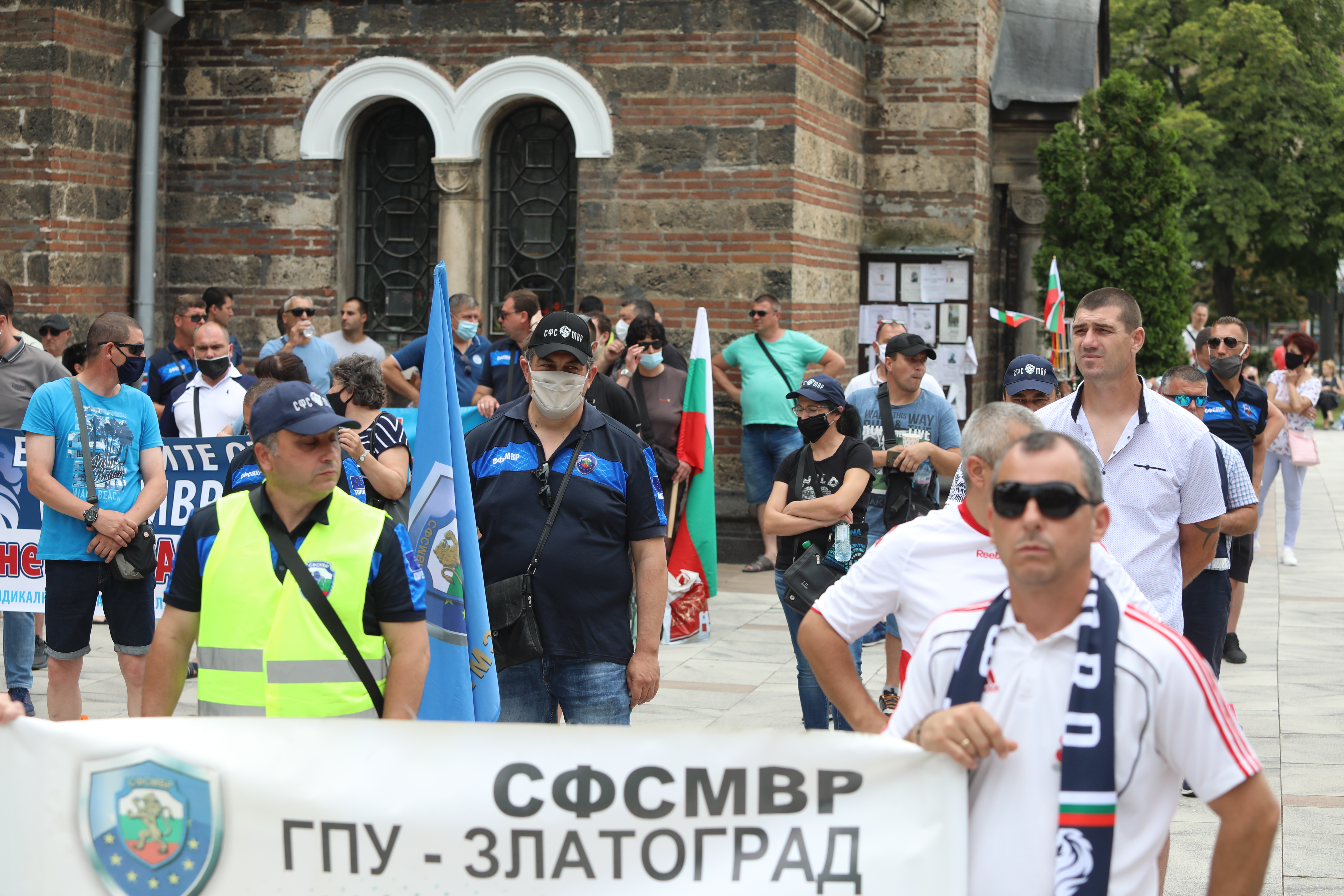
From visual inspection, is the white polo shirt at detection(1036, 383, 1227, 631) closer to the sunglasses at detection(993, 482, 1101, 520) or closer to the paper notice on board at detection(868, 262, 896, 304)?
the sunglasses at detection(993, 482, 1101, 520)

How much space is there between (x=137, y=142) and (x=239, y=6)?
1609mm

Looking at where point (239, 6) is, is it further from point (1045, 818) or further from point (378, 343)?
point (1045, 818)

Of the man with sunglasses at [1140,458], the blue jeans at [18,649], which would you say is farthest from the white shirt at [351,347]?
the man with sunglasses at [1140,458]

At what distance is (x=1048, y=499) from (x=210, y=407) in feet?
22.9

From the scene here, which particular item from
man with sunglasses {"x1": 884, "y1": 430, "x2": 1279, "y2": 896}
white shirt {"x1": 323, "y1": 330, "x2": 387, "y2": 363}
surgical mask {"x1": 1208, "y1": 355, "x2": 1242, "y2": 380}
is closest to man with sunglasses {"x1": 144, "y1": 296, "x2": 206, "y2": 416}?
white shirt {"x1": 323, "y1": 330, "x2": 387, "y2": 363}

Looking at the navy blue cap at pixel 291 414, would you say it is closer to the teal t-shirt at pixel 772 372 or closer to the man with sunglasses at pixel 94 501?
the man with sunglasses at pixel 94 501

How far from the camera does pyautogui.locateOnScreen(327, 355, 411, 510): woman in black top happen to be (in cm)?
640

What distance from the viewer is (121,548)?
6547 millimetres

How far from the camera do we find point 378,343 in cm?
1340

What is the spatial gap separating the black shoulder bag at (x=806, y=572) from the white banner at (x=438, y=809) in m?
2.74

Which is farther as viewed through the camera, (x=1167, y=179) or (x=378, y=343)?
(x=1167, y=179)

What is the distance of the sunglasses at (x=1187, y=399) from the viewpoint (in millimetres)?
8430

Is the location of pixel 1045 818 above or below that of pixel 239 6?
below

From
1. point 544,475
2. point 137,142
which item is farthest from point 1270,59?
point 544,475
